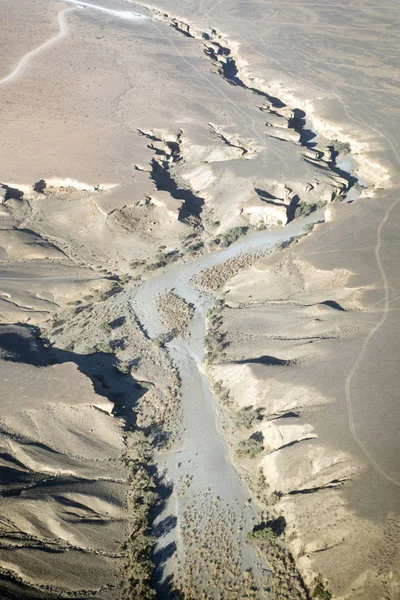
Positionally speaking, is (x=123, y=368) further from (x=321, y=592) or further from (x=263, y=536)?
(x=321, y=592)

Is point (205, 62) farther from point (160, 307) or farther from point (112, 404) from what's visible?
point (112, 404)

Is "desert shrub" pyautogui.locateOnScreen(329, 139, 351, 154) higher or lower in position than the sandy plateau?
higher

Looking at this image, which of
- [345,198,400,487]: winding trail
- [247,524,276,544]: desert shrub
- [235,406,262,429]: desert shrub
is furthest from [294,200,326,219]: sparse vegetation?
[247,524,276,544]: desert shrub

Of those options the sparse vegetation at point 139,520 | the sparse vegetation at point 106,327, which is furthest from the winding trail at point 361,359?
the sparse vegetation at point 106,327

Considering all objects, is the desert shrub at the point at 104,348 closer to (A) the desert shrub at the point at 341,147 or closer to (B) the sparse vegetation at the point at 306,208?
(B) the sparse vegetation at the point at 306,208

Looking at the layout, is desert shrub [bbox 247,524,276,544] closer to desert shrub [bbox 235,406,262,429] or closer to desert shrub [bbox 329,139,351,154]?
desert shrub [bbox 235,406,262,429]

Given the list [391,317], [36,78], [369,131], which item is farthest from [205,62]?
[391,317]
